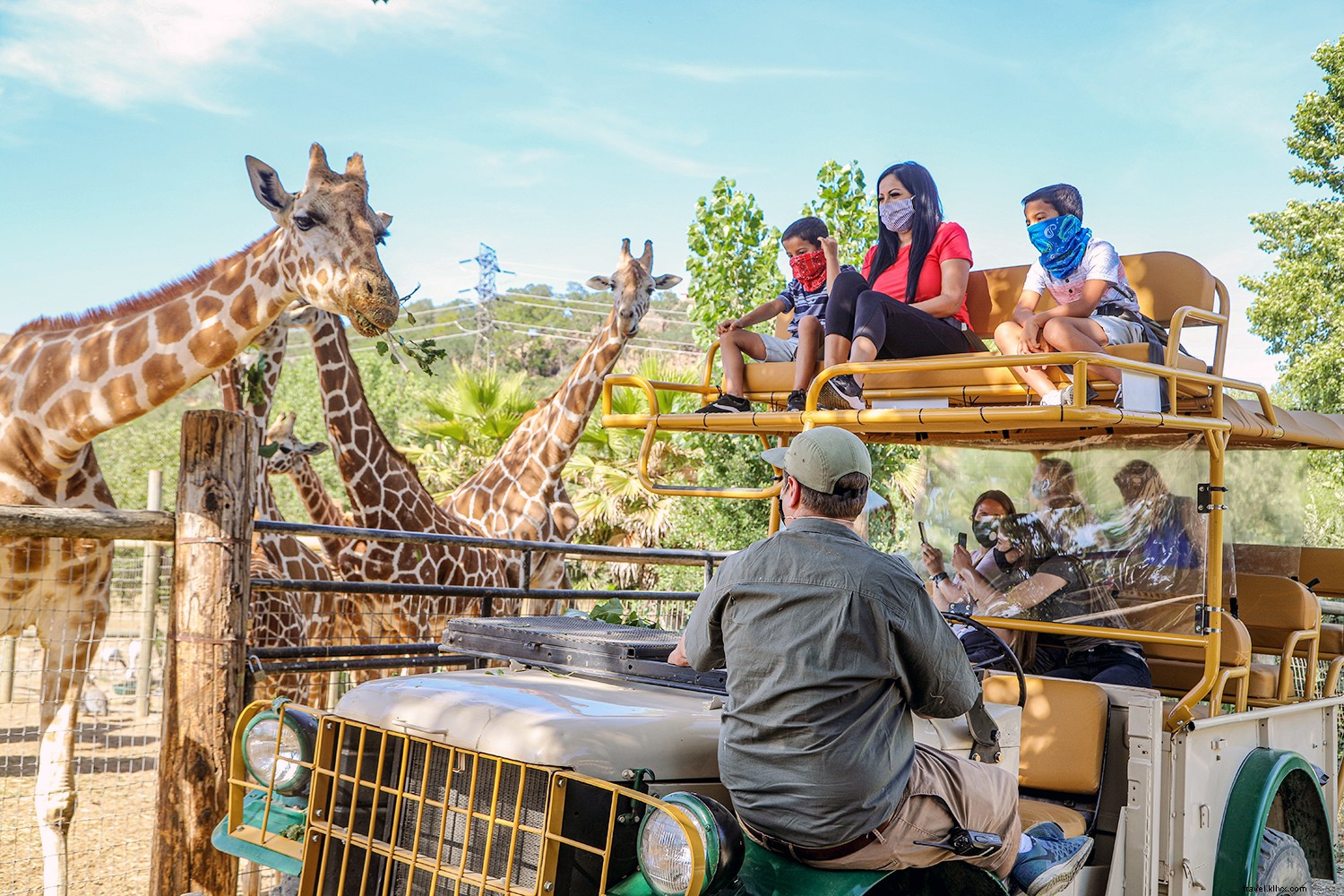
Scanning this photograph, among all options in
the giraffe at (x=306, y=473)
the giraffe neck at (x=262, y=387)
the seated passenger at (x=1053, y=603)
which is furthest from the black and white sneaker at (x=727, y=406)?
the giraffe at (x=306, y=473)

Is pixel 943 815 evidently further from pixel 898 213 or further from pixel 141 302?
pixel 141 302

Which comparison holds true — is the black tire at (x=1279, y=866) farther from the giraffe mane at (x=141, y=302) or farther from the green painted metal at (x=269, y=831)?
the giraffe mane at (x=141, y=302)

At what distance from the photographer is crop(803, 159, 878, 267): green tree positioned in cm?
1266

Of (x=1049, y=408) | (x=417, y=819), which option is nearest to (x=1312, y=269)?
(x=1049, y=408)

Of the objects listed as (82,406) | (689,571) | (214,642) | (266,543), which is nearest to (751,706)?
(214,642)

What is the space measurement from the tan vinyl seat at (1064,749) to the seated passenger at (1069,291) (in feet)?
3.86

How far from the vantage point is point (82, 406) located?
20.4ft

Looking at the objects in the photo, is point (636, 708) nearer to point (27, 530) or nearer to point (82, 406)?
point (27, 530)

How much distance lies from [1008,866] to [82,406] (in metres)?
5.30

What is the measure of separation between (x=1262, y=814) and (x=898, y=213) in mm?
2791

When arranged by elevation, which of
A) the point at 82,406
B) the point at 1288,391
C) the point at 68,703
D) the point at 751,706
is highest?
the point at 1288,391

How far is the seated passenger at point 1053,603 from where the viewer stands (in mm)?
4637

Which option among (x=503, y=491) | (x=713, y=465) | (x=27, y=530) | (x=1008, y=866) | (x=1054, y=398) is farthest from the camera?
(x=713, y=465)

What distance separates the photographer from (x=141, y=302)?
6.80 meters
